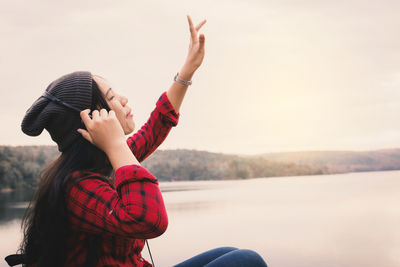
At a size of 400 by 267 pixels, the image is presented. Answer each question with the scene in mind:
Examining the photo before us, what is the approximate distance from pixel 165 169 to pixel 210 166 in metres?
4.69

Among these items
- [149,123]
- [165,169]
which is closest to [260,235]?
[149,123]

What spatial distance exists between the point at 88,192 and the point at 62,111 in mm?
280

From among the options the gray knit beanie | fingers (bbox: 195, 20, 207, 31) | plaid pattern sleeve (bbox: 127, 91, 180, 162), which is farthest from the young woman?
fingers (bbox: 195, 20, 207, 31)

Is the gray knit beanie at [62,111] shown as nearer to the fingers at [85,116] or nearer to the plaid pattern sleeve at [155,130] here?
the fingers at [85,116]

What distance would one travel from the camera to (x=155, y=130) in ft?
5.34

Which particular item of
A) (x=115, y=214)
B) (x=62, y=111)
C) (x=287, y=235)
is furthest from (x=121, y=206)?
(x=287, y=235)

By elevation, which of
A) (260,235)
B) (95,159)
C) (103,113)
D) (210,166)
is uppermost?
(103,113)

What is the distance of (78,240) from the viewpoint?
108cm

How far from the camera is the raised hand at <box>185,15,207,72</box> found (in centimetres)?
147

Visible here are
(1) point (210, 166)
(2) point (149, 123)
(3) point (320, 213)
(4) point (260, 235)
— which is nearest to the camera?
(2) point (149, 123)

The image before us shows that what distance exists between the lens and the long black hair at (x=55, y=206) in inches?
41.4

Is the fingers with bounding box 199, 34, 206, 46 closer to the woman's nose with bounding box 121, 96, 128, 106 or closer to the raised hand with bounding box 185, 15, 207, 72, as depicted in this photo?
the raised hand with bounding box 185, 15, 207, 72

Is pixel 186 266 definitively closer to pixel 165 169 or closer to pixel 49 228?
pixel 49 228

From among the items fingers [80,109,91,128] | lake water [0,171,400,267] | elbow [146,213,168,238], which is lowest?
lake water [0,171,400,267]
